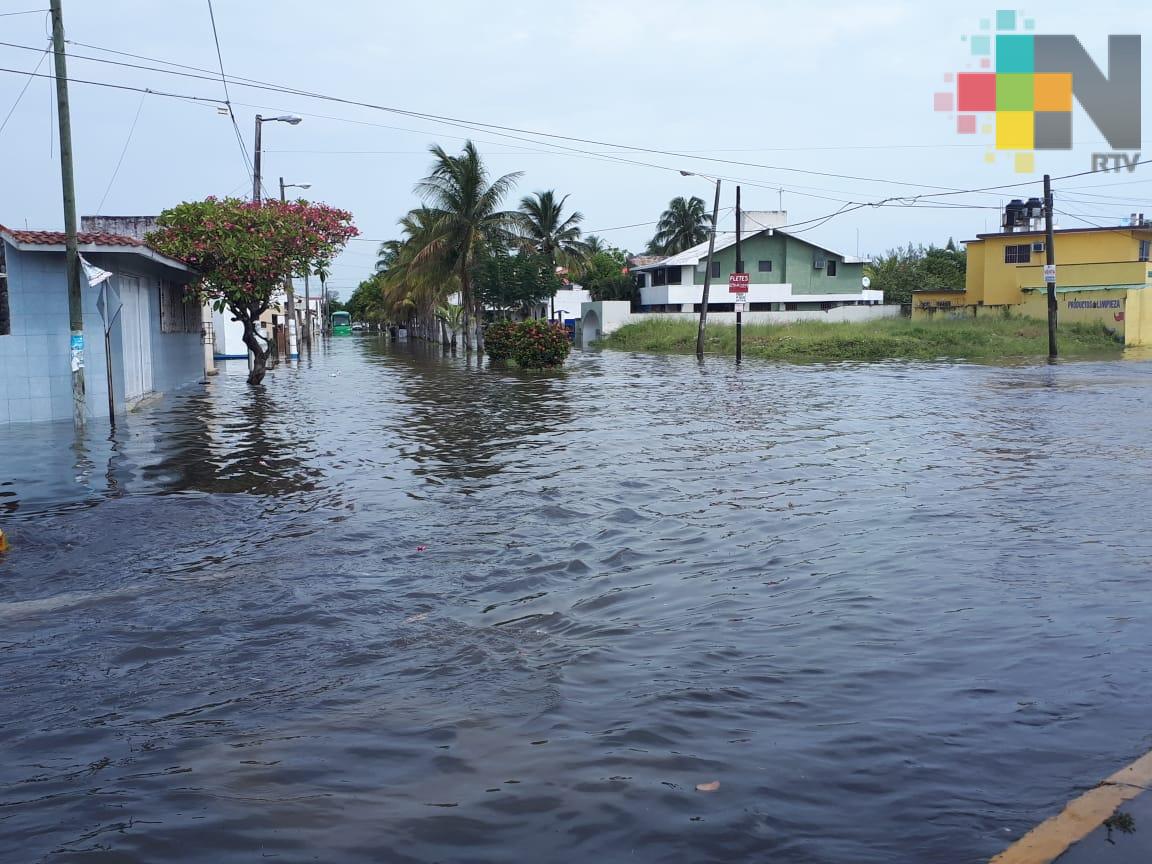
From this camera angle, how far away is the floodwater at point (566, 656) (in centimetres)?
424

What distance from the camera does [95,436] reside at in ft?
56.5

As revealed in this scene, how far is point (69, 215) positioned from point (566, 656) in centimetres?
1460

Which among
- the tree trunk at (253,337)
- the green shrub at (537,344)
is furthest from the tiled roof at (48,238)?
the green shrub at (537,344)

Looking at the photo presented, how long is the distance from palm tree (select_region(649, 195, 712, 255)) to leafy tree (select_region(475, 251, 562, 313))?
83.7 ft

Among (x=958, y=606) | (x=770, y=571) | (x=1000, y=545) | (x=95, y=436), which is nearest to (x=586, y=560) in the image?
(x=770, y=571)

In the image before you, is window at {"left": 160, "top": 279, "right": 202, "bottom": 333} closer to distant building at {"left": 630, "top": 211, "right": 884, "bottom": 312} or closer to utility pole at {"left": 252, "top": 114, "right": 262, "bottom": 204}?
utility pole at {"left": 252, "top": 114, "right": 262, "bottom": 204}

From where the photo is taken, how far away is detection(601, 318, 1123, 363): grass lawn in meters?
43.8

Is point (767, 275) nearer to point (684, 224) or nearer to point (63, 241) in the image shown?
point (684, 224)

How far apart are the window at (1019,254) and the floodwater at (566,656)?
4629 centimetres

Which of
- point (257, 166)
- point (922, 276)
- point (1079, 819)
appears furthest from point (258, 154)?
point (922, 276)

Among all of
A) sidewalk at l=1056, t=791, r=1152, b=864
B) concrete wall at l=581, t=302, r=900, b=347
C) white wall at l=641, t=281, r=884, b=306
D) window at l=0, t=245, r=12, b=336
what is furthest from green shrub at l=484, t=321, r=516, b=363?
sidewalk at l=1056, t=791, r=1152, b=864

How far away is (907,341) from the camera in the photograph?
4572 cm

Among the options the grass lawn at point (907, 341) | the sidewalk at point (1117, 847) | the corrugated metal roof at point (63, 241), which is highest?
the corrugated metal roof at point (63, 241)

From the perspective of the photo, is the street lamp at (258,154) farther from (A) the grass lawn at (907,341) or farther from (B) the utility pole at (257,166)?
(A) the grass lawn at (907,341)
